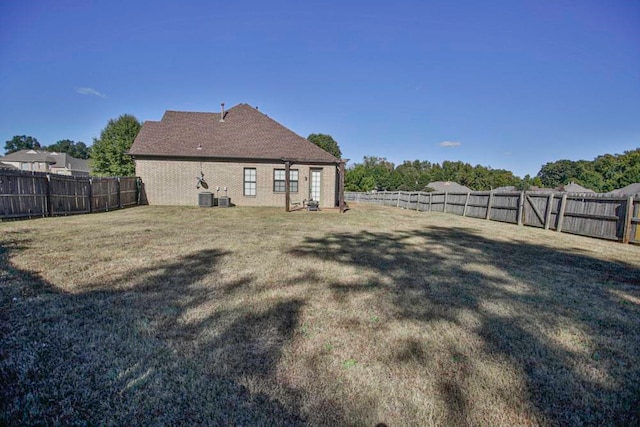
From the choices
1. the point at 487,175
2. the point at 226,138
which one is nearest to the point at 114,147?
the point at 226,138

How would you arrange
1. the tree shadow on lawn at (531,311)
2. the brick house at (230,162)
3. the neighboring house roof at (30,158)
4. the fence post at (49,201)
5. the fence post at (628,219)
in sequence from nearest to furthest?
the tree shadow on lawn at (531,311)
the fence post at (628,219)
the fence post at (49,201)
the brick house at (230,162)
the neighboring house roof at (30,158)

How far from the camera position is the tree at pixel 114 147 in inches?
1243

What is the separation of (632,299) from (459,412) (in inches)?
156

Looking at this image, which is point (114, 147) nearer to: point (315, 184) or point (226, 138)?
point (226, 138)

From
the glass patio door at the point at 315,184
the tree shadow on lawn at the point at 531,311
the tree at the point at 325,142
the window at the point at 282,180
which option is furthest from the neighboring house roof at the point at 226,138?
the tree at the point at 325,142

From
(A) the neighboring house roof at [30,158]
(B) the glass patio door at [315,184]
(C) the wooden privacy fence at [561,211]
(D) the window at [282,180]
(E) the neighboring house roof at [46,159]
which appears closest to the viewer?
(C) the wooden privacy fence at [561,211]

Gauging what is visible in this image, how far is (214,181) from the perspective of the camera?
16.8 meters

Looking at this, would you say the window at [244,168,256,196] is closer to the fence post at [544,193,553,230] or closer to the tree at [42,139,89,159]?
the fence post at [544,193,553,230]

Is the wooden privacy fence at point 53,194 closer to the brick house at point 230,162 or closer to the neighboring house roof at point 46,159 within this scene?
the brick house at point 230,162

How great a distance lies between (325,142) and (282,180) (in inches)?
1676

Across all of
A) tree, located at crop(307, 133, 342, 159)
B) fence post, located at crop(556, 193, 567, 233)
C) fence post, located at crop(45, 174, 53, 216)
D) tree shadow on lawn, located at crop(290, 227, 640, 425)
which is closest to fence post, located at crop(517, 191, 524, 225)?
fence post, located at crop(556, 193, 567, 233)

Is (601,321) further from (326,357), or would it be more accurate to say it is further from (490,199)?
(490,199)

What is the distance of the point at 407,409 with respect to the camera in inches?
72.7

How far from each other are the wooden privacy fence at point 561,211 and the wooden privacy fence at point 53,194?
60.3ft
